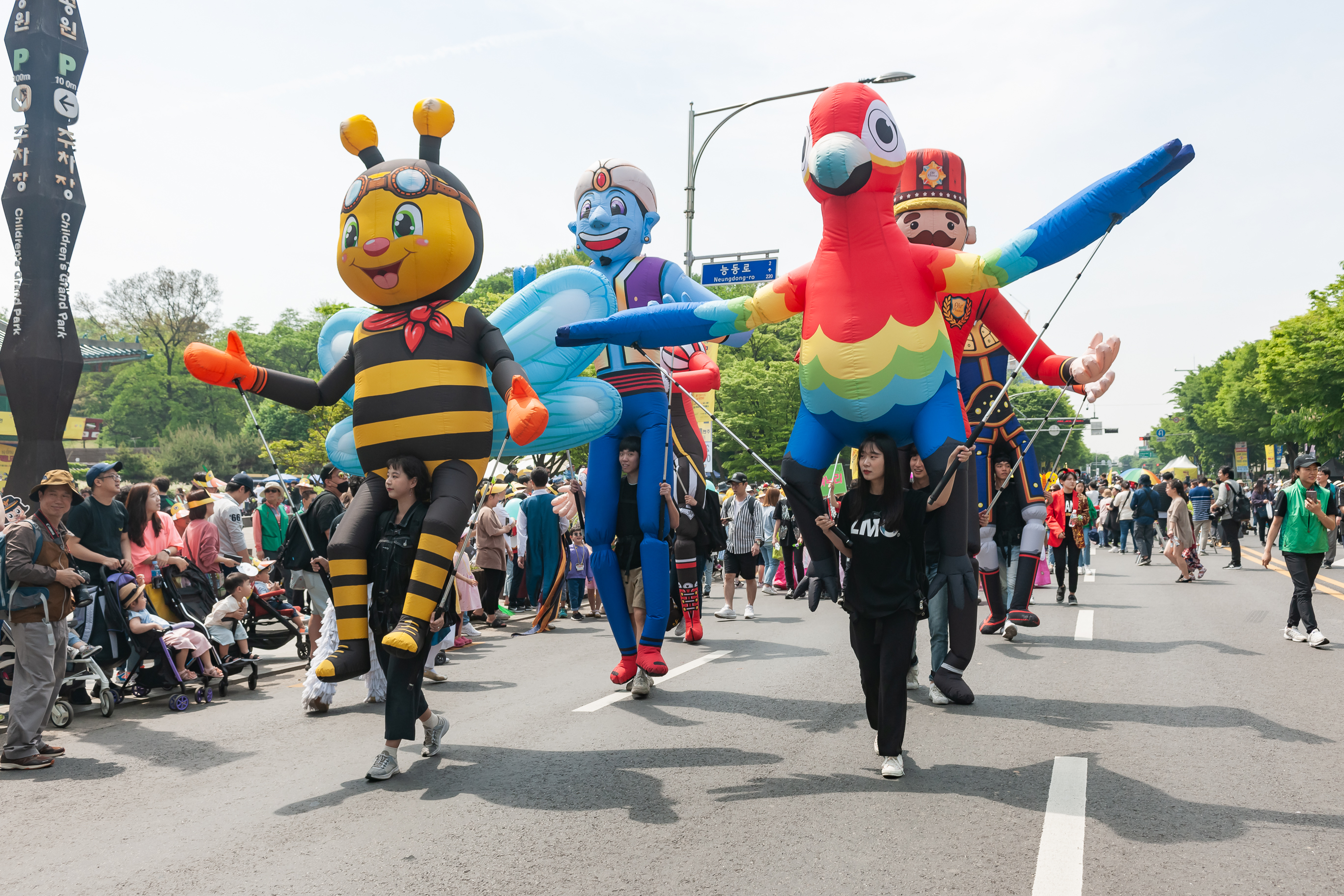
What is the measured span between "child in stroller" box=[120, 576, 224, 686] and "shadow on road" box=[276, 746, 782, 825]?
286 cm

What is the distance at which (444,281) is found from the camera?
17.9 feet

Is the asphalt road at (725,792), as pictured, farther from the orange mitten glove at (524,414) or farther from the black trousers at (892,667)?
the orange mitten glove at (524,414)

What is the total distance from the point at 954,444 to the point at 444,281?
2848mm

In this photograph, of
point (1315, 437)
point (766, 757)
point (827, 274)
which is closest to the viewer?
point (766, 757)

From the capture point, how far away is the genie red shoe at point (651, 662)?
6555mm

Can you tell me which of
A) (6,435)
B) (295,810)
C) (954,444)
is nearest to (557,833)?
(295,810)

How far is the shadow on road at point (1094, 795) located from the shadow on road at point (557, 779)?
36cm

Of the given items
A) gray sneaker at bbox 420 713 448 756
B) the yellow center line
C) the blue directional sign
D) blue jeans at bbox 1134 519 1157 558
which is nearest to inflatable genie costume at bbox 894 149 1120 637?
gray sneaker at bbox 420 713 448 756

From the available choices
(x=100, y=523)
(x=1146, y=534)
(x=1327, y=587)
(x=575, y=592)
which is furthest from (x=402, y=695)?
(x=1146, y=534)

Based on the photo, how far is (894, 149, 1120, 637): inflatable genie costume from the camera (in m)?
5.85

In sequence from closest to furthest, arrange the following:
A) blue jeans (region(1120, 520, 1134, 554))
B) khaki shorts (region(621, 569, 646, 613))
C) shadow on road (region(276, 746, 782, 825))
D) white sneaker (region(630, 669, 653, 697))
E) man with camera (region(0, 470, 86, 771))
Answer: shadow on road (region(276, 746, 782, 825)), man with camera (region(0, 470, 86, 771)), white sneaker (region(630, 669, 653, 697)), khaki shorts (region(621, 569, 646, 613)), blue jeans (region(1120, 520, 1134, 554))

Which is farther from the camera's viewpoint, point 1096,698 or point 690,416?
point 690,416

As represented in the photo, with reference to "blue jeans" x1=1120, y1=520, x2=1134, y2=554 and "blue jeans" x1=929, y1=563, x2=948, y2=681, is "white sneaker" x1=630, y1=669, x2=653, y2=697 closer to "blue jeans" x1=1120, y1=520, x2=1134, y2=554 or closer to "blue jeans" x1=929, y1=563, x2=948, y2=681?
"blue jeans" x1=929, y1=563, x2=948, y2=681

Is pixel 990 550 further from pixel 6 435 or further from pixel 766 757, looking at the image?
pixel 6 435
